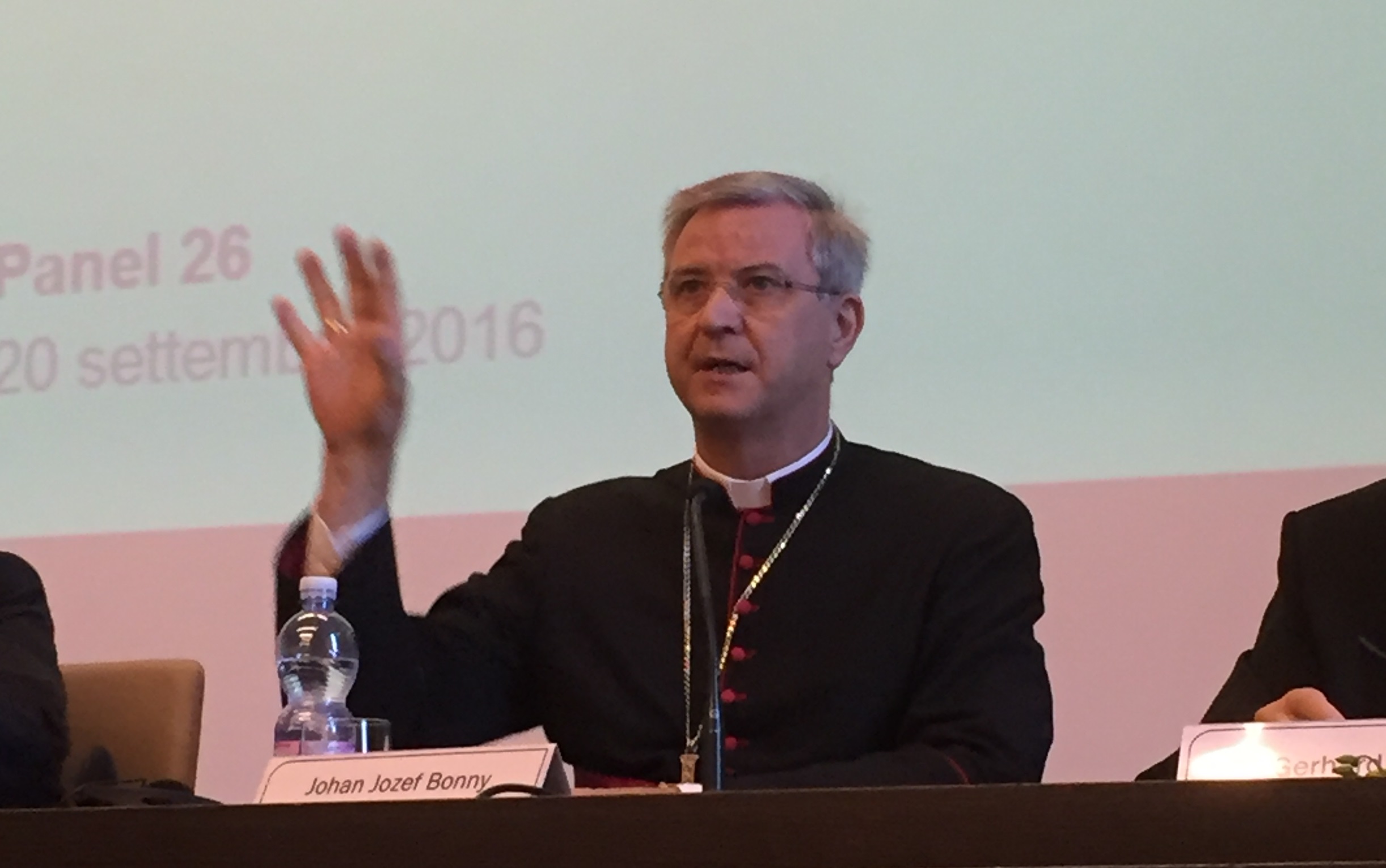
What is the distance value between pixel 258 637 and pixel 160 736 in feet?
1.96

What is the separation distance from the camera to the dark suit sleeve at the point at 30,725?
2.29 meters

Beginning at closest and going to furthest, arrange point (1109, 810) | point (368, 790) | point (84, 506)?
1. point (1109, 810)
2. point (368, 790)
3. point (84, 506)

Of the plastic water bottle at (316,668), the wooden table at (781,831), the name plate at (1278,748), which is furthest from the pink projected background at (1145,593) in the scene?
the wooden table at (781,831)

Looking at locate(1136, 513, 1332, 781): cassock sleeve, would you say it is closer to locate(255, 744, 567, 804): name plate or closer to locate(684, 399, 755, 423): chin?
locate(684, 399, 755, 423): chin

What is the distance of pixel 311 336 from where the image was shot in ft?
6.97

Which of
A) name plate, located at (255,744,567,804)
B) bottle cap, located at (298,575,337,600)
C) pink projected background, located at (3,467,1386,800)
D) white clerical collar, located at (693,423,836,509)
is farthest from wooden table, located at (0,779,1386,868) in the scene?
pink projected background, located at (3,467,1386,800)

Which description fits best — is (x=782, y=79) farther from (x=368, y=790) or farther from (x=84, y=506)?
(x=368, y=790)

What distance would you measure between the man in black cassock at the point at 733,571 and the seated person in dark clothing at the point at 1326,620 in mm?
247

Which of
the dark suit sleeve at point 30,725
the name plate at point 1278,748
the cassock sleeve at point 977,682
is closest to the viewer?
the name plate at point 1278,748

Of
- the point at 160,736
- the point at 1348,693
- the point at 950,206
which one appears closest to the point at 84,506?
the point at 160,736

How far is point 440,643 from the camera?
2379 mm

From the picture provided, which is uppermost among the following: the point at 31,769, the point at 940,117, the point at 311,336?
the point at 940,117

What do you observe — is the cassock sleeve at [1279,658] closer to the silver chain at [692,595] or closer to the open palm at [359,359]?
the silver chain at [692,595]

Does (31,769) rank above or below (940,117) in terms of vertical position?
below
